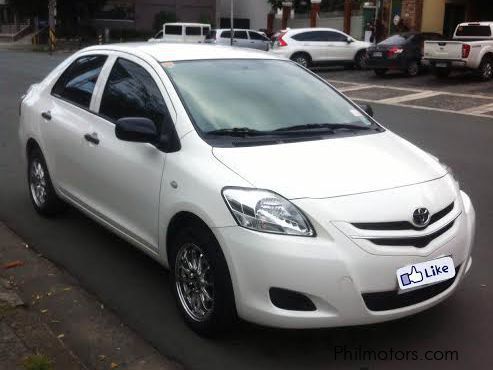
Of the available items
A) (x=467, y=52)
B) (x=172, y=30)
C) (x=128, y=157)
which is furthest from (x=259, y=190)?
(x=172, y=30)

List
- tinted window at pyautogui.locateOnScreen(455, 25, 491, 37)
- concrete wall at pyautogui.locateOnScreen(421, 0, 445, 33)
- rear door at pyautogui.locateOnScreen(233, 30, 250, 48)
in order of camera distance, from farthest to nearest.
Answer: rear door at pyautogui.locateOnScreen(233, 30, 250, 48), concrete wall at pyautogui.locateOnScreen(421, 0, 445, 33), tinted window at pyautogui.locateOnScreen(455, 25, 491, 37)

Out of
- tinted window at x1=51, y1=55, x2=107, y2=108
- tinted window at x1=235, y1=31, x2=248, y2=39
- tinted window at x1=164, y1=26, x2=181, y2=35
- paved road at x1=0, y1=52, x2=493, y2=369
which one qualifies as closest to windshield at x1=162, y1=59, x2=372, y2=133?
tinted window at x1=51, y1=55, x2=107, y2=108

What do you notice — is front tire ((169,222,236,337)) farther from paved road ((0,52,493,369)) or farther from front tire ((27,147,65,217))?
front tire ((27,147,65,217))

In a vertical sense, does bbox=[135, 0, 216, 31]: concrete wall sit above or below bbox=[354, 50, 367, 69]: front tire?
above

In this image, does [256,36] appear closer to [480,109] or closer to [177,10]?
[480,109]

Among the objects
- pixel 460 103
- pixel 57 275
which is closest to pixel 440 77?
pixel 460 103

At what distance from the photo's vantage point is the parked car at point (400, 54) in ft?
69.5

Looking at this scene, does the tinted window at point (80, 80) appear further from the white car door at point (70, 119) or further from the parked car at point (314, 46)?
the parked car at point (314, 46)

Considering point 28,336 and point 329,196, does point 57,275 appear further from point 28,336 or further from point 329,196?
point 329,196

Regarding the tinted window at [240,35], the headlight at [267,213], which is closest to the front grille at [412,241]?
the headlight at [267,213]

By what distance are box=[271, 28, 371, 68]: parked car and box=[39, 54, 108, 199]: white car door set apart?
1864cm

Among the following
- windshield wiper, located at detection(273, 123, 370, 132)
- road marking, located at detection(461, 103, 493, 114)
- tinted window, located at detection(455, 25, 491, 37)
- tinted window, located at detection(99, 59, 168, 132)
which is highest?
tinted window, located at detection(455, 25, 491, 37)

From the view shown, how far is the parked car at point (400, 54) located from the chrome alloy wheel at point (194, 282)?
61.1ft

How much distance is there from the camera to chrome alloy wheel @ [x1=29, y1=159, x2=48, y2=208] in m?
5.82
